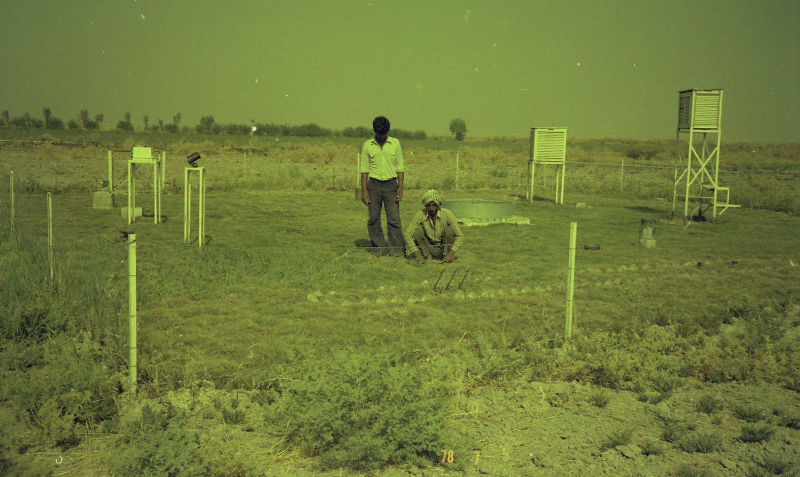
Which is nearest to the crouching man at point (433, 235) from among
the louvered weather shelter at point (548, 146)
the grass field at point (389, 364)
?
the grass field at point (389, 364)

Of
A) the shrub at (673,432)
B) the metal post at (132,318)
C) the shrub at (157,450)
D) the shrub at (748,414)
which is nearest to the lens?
the shrub at (157,450)

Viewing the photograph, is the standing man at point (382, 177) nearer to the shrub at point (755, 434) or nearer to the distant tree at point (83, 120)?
the shrub at point (755, 434)

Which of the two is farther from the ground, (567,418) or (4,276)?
(4,276)

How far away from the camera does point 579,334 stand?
22.6ft

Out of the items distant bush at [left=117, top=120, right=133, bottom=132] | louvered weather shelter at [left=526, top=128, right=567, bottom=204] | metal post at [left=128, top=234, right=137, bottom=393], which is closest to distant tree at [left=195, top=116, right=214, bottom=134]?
distant bush at [left=117, top=120, right=133, bottom=132]

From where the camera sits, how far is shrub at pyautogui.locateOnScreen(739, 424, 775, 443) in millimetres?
4719

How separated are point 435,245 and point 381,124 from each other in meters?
1.93

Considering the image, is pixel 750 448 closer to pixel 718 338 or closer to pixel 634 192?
pixel 718 338

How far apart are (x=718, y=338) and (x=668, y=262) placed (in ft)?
14.7

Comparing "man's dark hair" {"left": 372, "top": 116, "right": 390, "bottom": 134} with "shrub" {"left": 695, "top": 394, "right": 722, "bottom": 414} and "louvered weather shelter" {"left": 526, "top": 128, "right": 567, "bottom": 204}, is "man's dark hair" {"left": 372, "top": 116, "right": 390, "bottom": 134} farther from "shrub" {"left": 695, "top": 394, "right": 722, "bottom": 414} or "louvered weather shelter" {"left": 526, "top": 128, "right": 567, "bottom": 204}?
"louvered weather shelter" {"left": 526, "top": 128, "right": 567, "bottom": 204}

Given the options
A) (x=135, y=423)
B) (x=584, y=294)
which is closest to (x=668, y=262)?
(x=584, y=294)

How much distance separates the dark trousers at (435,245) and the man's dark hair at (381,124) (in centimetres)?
152

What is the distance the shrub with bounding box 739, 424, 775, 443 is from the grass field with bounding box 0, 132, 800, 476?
0.06m

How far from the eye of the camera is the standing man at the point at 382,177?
10.3m
